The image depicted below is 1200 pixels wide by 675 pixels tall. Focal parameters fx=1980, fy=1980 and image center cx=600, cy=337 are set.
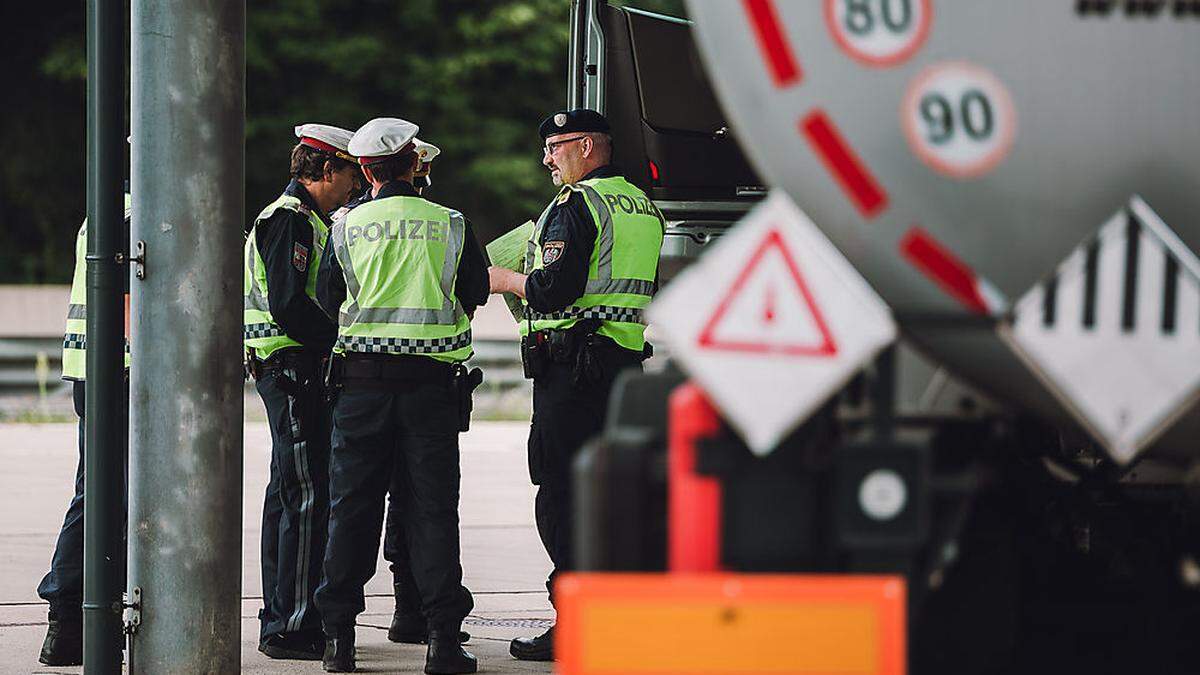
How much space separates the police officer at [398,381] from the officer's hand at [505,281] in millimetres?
327

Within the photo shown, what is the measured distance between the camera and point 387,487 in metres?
6.32

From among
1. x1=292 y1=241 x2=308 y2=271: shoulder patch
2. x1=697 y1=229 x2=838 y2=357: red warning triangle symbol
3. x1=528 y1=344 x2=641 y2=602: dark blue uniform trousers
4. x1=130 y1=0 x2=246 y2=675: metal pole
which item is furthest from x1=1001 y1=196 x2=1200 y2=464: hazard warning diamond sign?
x1=292 y1=241 x2=308 y2=271: shoulder patch

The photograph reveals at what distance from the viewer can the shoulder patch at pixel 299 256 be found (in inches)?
254

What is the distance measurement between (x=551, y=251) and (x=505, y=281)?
1.08 feet

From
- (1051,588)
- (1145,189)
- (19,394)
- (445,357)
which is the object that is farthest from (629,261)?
(19,394)

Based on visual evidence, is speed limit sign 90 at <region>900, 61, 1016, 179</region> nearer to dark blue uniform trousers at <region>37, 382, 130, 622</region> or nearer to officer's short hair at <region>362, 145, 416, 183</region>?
officer's short hair at <region>362, 145, 416, 183</region>

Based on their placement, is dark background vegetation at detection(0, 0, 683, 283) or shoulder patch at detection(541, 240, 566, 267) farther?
dark background vegetation at detection(0, 0, 683, 283)

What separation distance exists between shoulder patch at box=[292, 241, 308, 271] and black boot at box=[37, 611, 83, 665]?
132 centimetres

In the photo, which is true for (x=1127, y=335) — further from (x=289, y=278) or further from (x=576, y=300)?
(x=289, y=278)

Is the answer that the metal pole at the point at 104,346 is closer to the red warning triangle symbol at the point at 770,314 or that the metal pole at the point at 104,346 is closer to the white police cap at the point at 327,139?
the white police cap at the point at 327,139

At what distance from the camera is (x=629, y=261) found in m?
6.51

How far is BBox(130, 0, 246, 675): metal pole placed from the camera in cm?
533

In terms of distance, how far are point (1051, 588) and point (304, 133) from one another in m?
4.02

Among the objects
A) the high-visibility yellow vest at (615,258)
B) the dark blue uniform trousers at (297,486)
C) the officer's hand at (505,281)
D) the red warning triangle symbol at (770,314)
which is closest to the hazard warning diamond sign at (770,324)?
the red warning triangle symbol at (770,314)
